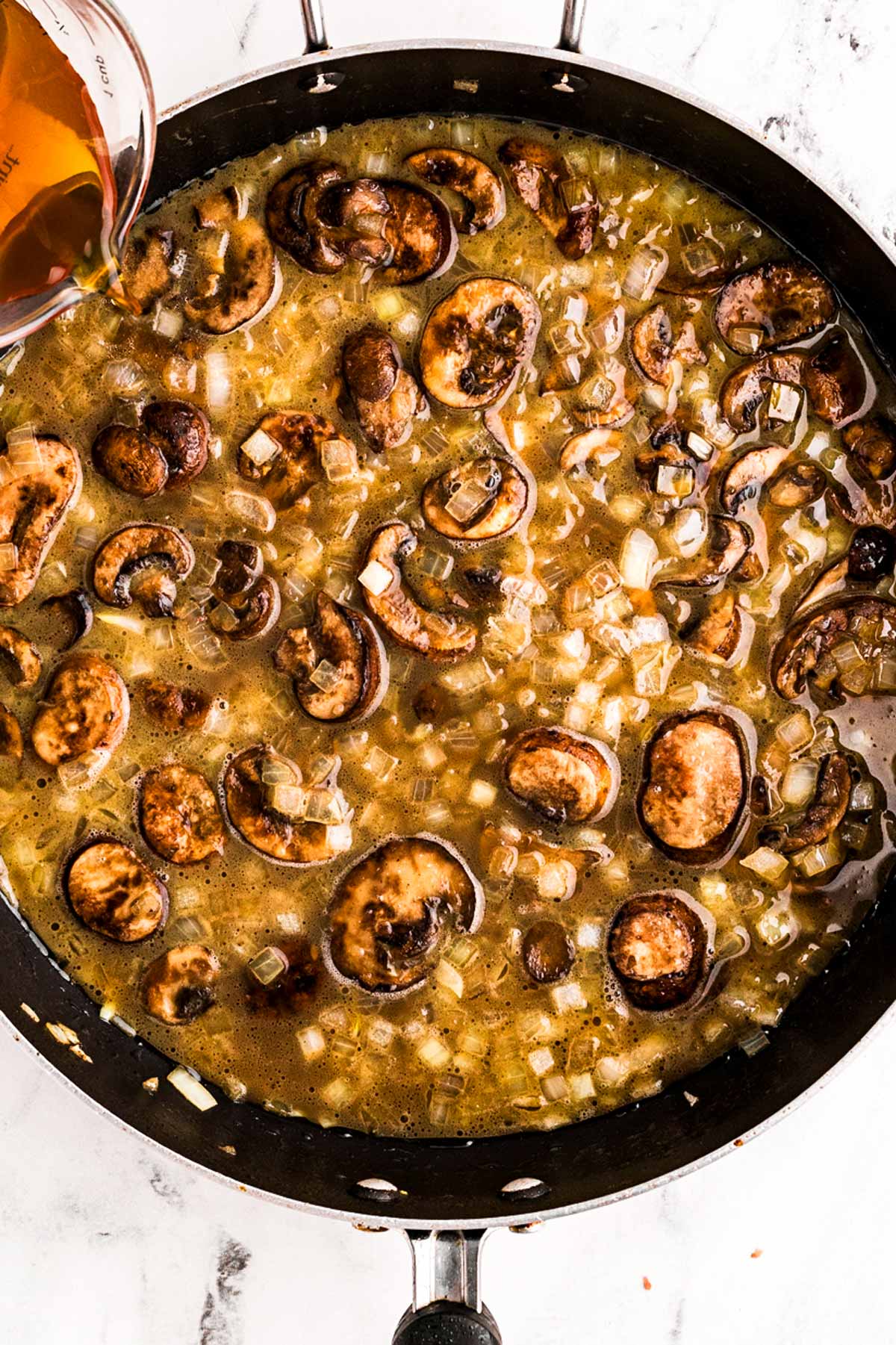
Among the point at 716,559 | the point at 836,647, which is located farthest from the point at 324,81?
the point at 836,647

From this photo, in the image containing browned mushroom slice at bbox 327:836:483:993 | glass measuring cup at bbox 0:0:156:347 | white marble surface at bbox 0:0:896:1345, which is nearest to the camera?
glass measuring cup at bbox 0:0:156:347

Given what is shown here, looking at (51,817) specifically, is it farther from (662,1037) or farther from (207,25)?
(207,25)

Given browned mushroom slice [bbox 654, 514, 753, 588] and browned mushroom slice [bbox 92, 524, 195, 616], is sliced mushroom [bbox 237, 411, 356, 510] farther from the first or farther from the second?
browned mushroom slice [bbox 654, 514, 753, 588]

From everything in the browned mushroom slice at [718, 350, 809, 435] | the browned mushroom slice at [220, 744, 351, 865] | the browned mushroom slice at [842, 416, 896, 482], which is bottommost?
the browned mushroom slice at [220, 744, 351, 865]

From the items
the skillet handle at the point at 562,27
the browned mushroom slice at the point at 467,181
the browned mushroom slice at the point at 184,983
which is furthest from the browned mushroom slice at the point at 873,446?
the browned mushroom slice at the point at 184,983

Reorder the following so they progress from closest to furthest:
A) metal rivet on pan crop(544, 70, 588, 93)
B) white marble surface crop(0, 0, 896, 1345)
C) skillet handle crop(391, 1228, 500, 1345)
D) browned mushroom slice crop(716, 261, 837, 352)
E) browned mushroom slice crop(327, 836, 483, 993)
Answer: skillet handle crop(391, 1228, 500, 1345) → metal rivet on pan crop(544, 70, 588, 93) → browned mushroom slice crop(327, 836, 483, 993) → browned mushroom slice crop(716, 261, 837, 352) → white marble surface crop(0, 0, 896, 1345)

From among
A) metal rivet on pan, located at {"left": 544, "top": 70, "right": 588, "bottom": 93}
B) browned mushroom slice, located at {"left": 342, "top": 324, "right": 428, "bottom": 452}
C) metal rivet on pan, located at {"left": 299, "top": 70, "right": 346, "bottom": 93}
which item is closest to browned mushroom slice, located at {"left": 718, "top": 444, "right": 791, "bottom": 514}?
browned mushroom slice, located at {"left": 342, "top": 324, "right": 428, "bottom": 452}
